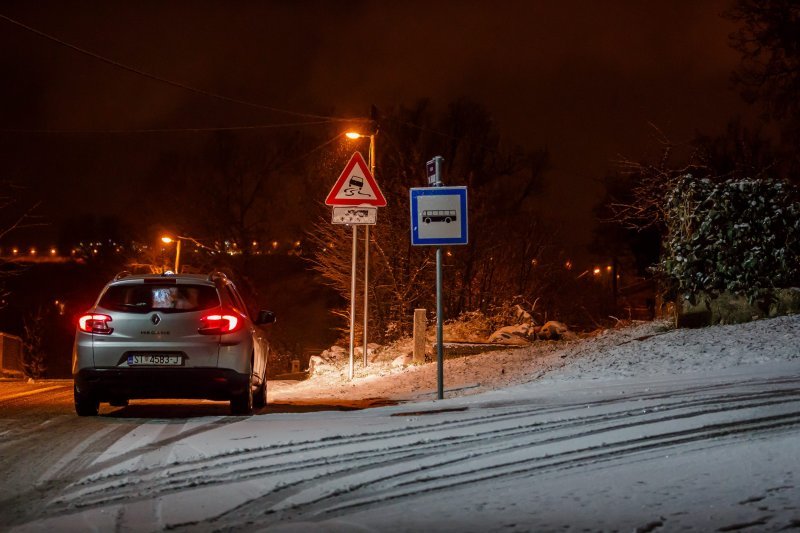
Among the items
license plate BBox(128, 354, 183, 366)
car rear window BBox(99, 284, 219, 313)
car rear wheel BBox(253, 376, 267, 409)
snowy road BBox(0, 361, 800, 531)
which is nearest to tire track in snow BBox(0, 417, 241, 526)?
snowy road BBox(0, 361, 800, 531)

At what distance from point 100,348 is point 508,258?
28.3 meters

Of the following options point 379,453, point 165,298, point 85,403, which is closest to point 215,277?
point 165,298

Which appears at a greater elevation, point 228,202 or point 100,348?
point 228,202

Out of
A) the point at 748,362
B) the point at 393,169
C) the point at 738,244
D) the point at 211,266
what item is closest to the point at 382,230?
the point at 393,169

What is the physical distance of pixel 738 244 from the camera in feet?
49.5

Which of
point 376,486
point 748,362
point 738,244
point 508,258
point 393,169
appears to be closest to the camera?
point 376,486

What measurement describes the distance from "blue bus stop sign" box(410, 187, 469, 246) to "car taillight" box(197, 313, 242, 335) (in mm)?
2355

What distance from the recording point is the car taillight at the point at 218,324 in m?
9.98

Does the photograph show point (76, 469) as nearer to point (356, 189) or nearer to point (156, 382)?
point (156, 382)

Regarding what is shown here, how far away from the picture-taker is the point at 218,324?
10.0 metres

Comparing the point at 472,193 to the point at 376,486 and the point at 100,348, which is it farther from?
the point at 376,486

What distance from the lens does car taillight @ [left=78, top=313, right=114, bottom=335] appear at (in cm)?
998

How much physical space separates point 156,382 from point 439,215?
12.2ft

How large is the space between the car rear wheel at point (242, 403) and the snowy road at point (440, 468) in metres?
0.63
